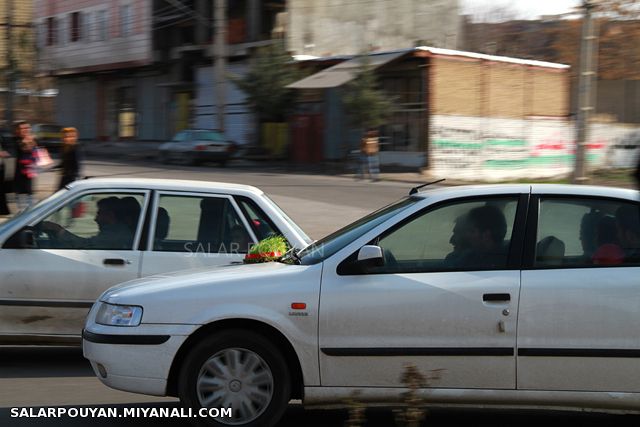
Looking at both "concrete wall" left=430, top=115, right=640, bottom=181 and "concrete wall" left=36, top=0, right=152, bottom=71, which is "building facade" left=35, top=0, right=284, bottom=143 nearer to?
"concrete wall" left=36, top=0, right=152, bottom=71

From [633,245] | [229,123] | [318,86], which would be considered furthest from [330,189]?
[633,245]

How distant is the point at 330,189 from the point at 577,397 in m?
19.8

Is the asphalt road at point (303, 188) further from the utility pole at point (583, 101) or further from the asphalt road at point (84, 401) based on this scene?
the asphalt road at point (84, 401)

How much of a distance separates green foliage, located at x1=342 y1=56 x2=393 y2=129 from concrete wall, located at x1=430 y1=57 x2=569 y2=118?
1.79 metres

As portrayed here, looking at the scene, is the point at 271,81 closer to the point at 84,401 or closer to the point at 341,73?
the point at 341,73

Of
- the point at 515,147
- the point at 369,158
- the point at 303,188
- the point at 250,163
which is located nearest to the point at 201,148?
the point at 250,163

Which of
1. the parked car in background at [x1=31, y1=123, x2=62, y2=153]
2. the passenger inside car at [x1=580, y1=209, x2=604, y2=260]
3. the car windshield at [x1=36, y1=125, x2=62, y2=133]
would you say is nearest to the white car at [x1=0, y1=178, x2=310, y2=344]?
the passenger inside car at [x1=580, y1=209, x2=604, y2=260]

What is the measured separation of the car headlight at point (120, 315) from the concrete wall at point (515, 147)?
25753 mm

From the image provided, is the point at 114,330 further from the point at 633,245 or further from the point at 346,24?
the point at 346,24

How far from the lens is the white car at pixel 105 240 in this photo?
6.67 m

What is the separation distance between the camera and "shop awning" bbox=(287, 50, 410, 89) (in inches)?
1196

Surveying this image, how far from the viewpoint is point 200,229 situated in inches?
278

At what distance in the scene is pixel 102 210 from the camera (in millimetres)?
6984

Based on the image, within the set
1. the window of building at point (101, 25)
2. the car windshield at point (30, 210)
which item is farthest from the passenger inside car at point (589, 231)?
the window of building at point (101, 25)
